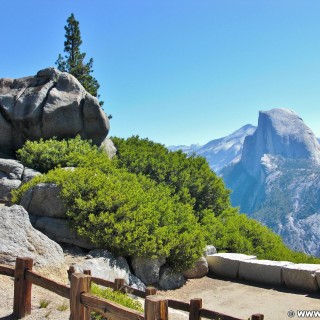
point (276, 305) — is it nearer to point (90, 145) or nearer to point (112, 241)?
point (112, 241)

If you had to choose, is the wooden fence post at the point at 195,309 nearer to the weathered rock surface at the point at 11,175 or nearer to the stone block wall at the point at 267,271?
the stone block wall at the point at 267,271

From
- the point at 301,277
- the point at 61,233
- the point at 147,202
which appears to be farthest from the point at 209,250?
the point at 61,233

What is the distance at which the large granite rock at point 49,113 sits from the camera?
56.9 feet

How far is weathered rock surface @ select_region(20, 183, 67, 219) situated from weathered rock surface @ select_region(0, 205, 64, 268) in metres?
2.17

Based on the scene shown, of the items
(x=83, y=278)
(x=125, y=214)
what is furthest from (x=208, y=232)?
(x=83, y=278)

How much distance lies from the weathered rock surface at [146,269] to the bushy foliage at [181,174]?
4613 millimetres

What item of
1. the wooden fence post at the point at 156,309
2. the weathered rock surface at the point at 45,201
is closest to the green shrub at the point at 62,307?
the wooden fence post at the point at 156,309

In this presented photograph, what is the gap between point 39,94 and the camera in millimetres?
17547

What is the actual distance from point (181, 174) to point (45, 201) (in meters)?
6.64

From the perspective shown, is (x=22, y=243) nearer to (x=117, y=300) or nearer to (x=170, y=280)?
(x=117, y=300)

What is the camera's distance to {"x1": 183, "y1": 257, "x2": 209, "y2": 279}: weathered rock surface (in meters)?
12.8

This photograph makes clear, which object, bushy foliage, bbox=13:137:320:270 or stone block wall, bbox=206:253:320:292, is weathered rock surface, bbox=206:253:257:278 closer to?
stone block wall, bbox=206:253:320:292

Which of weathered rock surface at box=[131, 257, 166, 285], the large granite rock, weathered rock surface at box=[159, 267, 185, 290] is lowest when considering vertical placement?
weathered rock surface at box=[159, 267, 185, 290]

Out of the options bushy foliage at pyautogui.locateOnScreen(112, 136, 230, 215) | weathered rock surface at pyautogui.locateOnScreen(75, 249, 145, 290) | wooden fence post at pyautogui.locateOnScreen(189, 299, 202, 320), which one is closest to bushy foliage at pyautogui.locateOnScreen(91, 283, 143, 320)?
wooden fence post at pyautogui.locateOnScreen(189, 299, 202, 320)
